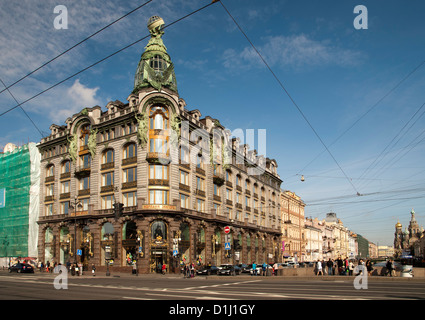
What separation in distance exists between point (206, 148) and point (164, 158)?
11614 mm

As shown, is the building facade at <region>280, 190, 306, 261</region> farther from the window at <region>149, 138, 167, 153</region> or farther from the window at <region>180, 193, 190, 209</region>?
the window at <region>149, 138, 167, 153</region>

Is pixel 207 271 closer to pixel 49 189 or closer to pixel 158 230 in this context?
pixel 158 230

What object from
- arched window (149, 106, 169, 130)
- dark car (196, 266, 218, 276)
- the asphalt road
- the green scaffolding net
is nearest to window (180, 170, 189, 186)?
arched window (149, 106, 169, 130)

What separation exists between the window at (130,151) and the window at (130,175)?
73.9 inches

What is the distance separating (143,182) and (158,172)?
2337 millimetres

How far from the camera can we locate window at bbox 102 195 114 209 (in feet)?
180

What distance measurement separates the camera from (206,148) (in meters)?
61.9

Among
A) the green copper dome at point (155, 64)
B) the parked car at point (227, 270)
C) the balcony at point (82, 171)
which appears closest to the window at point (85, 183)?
the balcony at point (82, 171)

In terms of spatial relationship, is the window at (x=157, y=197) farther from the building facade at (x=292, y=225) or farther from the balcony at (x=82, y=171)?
the building facade at (x=292, y=225)

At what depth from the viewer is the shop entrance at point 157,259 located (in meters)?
49.8

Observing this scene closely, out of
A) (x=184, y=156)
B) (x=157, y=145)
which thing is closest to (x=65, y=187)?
(x=157, y=145)

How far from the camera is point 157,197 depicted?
5125cm

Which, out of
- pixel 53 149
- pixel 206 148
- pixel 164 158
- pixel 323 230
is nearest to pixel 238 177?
pixel 206 148
